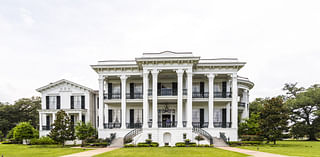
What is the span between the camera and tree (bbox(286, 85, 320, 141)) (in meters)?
49.0

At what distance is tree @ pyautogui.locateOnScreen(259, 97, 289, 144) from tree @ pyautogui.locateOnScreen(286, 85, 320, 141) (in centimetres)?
1840

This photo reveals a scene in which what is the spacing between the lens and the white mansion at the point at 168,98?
34312mm

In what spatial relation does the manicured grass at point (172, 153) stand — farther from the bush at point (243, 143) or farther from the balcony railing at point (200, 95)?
the balcony railing at point (200, 95)

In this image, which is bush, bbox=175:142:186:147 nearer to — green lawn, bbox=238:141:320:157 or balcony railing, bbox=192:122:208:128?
balcony railing, bbox=192:122:208:128

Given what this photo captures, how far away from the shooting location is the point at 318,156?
A: 66.8 feet

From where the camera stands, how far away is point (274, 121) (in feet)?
109

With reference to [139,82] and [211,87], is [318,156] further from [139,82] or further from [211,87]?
[139,82]

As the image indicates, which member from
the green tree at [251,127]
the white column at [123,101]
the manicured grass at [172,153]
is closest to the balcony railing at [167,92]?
the white column at [123,101]

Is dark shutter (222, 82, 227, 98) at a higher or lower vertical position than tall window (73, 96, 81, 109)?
higher

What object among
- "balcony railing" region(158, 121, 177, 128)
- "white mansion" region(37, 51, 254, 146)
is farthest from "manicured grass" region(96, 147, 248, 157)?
"balcony railing" region(158, 121, 177, 128)

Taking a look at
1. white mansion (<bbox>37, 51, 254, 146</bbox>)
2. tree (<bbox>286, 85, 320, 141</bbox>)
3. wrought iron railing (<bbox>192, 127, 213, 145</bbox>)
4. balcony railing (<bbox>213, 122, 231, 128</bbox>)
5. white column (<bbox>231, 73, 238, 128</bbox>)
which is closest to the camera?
wrought iron railing (<bbox>192, 127, 213, 145</bbox>)

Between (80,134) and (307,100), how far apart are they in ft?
120

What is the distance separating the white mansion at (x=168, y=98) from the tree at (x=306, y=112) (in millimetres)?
13686

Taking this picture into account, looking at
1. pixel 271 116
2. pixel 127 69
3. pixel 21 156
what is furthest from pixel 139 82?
pixel 21 156
